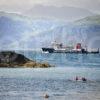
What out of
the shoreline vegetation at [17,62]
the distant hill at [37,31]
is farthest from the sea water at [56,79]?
the distant hill at [37,31]

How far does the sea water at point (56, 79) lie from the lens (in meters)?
5.50

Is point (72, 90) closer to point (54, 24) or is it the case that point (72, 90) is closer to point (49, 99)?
point (49, 99)

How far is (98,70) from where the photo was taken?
5699 mm

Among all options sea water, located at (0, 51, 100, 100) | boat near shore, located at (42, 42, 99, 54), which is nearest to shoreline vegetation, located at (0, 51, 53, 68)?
sea water, located at (0, 51, 100, 100)

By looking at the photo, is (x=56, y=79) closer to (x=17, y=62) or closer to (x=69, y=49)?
(x=69, y=49)

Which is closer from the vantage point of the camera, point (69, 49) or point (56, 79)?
point (56, 79)

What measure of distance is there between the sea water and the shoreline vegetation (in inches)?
1.9

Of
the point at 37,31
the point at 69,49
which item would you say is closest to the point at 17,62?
the point at 37,31

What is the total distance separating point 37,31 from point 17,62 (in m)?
0.50

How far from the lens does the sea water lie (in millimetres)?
5496

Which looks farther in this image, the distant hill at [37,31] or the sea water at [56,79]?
the distant hill at [37,31]

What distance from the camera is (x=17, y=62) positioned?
5656 mm

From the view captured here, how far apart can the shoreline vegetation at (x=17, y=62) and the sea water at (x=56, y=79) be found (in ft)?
0.16

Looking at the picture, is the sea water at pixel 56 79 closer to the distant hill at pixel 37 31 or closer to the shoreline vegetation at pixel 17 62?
the shoreline vegetation at pixel 17 62
